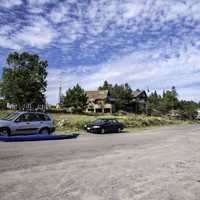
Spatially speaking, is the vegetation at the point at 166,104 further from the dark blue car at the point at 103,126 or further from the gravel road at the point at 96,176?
the gravel road at the point at 96,176

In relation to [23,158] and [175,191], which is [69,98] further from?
[175,191]

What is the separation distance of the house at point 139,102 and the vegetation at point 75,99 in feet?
76.7

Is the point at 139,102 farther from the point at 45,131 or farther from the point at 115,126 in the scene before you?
the point at 45,131

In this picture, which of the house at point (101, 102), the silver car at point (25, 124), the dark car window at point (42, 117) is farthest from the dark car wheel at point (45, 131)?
the house at point (101, 102)

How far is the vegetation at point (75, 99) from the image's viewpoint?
72875mm

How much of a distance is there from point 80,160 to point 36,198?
5641mm

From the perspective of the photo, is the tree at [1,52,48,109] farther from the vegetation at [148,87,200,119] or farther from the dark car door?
the vegetation at [148,87,200,119]

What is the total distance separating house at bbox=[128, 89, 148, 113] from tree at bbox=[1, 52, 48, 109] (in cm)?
3906

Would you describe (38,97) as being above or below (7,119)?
above

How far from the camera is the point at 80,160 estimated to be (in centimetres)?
1280

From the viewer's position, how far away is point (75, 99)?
73188 mm

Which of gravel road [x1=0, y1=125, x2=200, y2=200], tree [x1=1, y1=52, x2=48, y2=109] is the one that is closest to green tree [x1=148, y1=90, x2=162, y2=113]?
tree [x1=1, y1=52, x2=48, y2=109]

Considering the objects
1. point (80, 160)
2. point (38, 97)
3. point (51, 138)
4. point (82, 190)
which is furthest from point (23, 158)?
point (38, 97)

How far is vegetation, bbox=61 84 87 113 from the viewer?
2869 inches
